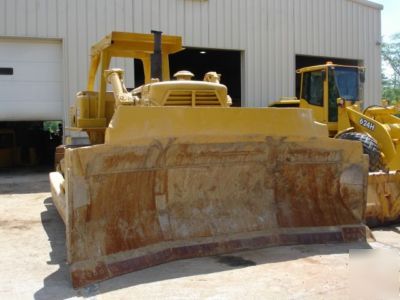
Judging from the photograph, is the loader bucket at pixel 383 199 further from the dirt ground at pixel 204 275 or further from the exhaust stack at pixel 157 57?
the exhaust stack at pixel 157 57

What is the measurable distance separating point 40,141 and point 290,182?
1426 centimetres

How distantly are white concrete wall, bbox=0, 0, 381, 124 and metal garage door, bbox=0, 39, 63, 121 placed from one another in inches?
11.6

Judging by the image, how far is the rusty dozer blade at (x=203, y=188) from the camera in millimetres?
4441

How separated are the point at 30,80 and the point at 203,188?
839cm

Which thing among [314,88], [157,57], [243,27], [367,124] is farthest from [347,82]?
[157,57]

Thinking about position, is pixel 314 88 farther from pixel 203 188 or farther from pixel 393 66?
pixel 393 66

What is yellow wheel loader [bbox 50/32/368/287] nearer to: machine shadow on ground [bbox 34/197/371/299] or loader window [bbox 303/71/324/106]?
machine shadow on ground [bbox 34/197/371/299]

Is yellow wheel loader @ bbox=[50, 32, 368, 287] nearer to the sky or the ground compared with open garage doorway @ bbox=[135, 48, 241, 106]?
nearer to the ground

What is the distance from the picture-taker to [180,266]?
4680 mm

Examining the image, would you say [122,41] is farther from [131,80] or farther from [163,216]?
[131,80]

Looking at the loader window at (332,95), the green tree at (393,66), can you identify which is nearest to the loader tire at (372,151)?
the loader window at (332,95)

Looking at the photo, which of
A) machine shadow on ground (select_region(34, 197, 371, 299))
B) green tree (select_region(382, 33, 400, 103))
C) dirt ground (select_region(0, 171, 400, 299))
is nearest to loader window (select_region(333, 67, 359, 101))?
dirt ground (select_region(0, 171, 400, 299))

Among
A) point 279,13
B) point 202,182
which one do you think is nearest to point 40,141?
point 279,13

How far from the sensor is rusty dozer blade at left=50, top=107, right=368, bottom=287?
14.6 feet
